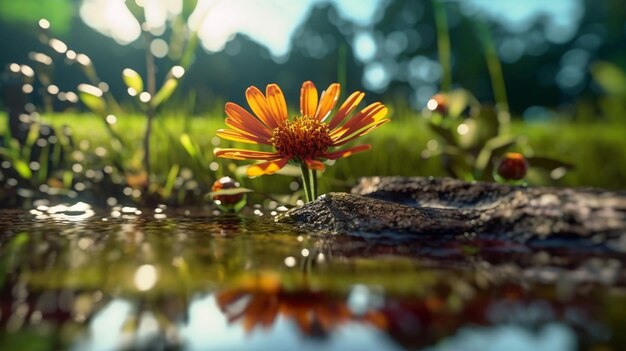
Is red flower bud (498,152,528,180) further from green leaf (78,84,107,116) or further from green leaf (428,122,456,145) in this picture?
green leaf (78,84,107,116)

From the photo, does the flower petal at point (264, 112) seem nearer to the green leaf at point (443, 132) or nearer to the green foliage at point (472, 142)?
the green foliage at point (472, 142)

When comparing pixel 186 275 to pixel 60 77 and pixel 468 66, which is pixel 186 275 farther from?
pixel 468 66

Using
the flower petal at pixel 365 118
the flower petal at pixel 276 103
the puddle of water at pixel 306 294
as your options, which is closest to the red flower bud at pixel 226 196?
the flower petal at pixel 276 103

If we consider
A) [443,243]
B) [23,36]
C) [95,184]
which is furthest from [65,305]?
[23,36]

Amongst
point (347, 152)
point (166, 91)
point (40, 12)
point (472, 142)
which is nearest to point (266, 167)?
point (347, 152)

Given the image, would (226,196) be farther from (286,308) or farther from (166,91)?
(286,308)

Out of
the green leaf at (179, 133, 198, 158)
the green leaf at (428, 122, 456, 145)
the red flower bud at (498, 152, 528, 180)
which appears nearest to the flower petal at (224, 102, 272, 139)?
the green leaf at (179, 133, 198, 158)
